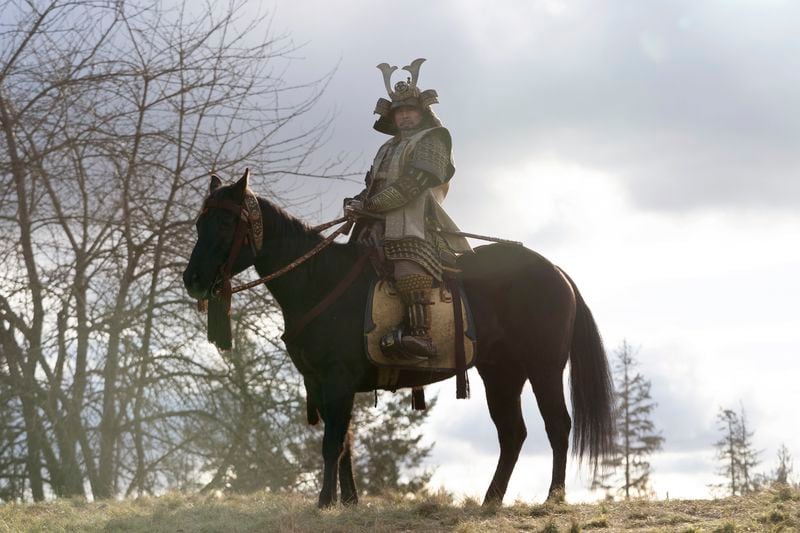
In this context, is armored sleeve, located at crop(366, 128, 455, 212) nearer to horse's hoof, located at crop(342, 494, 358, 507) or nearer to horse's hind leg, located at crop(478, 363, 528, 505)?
horse's hind leg, located at crop(478, 363, 528, 505)

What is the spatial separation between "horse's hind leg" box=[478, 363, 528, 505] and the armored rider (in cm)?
111

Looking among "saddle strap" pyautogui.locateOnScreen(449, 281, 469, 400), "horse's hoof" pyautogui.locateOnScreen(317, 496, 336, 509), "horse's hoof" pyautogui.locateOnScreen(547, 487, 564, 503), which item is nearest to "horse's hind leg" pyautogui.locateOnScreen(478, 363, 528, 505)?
"horse's hoof" pyautogui.locateOnScreen(547, 487, 564, 503)

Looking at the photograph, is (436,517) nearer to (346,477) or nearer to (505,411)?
(346,477)

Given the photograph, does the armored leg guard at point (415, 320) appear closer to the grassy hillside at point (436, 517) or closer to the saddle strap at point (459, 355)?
the saddle strap at point (459, 355)

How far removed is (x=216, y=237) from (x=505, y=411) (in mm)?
3090

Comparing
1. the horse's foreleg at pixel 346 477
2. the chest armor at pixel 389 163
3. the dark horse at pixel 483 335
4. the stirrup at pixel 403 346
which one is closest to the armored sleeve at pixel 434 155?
the chest armor at pixel 389 163

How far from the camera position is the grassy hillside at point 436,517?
718 centimetres

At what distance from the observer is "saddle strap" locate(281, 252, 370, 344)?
26.5 feet

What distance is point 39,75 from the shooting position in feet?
41.3

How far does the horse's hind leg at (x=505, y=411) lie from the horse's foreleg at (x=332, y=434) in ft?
4.88

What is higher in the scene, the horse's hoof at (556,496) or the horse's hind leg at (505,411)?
the horse's hind leg at (505,411)

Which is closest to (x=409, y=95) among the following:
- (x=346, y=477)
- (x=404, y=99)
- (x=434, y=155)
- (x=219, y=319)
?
(x=404, y=99)

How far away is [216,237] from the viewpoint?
776 cm

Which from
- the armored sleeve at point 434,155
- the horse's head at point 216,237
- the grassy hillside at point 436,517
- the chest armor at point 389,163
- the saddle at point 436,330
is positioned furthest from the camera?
the chest armor at point 389,163
